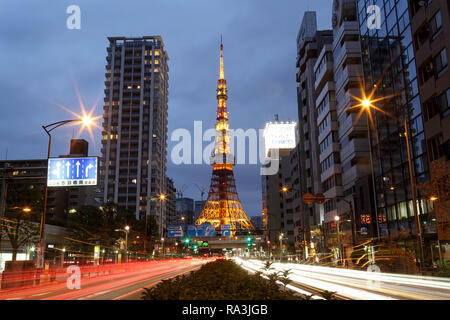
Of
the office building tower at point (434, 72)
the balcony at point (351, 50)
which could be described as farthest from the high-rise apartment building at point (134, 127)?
the office building tower at point (434, 72)

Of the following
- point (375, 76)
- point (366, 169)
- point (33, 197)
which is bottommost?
point (33, 197)

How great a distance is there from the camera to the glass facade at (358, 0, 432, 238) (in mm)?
41562

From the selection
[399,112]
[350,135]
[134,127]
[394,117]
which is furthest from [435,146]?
[134,127]

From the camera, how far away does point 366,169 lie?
2313 inches

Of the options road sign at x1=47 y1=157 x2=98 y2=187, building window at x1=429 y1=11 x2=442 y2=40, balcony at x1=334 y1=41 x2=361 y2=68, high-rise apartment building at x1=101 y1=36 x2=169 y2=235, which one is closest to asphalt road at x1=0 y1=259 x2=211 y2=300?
road sign at x1=47 y1=157 x2=98 y2=187

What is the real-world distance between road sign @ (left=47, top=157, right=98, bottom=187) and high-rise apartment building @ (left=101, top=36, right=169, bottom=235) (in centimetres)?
12042

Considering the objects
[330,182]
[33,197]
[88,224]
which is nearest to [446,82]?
[330,182]

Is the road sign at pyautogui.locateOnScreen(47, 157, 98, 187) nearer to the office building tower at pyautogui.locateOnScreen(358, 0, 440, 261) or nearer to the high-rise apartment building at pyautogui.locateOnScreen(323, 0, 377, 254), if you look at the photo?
the office building tower at pyautogui.locateOnScreen(358, 0, 440, 261)

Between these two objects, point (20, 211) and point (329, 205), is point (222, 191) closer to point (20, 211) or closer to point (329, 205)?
point (329, 205)

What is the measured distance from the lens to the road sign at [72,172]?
81.0ft
